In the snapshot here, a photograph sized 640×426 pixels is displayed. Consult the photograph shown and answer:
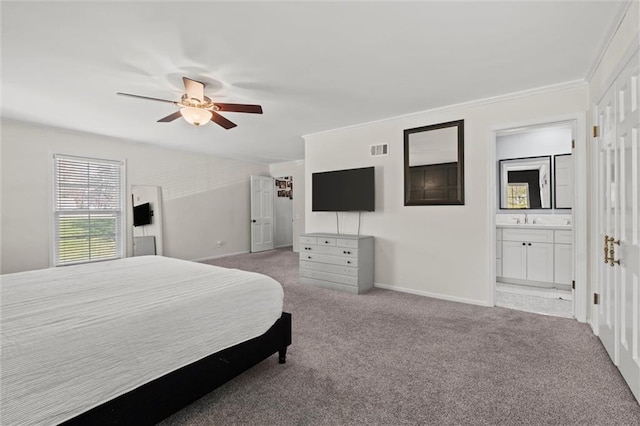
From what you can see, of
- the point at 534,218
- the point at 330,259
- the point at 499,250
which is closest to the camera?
the point at 330,259

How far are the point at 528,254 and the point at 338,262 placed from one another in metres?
2.78

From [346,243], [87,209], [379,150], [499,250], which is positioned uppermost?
[379,150]

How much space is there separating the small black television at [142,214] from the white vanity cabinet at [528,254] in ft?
20.2

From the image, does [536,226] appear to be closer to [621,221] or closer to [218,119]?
[621,221]

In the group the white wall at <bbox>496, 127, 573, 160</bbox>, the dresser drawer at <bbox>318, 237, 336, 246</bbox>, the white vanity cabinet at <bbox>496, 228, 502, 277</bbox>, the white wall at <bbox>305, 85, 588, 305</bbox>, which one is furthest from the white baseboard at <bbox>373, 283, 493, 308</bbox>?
the white wall at <bbox>496, 127, 573, 160</bbox>

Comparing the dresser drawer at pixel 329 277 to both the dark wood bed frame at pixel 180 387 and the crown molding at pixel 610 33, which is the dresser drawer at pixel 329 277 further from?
the crown molding at pixel 610 33

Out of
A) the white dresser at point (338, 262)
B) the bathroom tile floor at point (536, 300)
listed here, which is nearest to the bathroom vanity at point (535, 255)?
the bathroom tile floor at point (536, 300)

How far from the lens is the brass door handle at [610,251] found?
6.98ft

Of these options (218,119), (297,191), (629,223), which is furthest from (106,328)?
(297,191)

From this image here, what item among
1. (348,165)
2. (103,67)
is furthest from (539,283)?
(103,67)

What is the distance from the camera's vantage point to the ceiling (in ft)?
6.46

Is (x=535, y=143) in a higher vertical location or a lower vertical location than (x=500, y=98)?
lower

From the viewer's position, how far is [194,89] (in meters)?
2.78

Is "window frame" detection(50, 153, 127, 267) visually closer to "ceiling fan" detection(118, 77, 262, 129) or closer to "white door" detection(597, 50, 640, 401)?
"ceiling fan" detection(118, 77, 262, 129)
